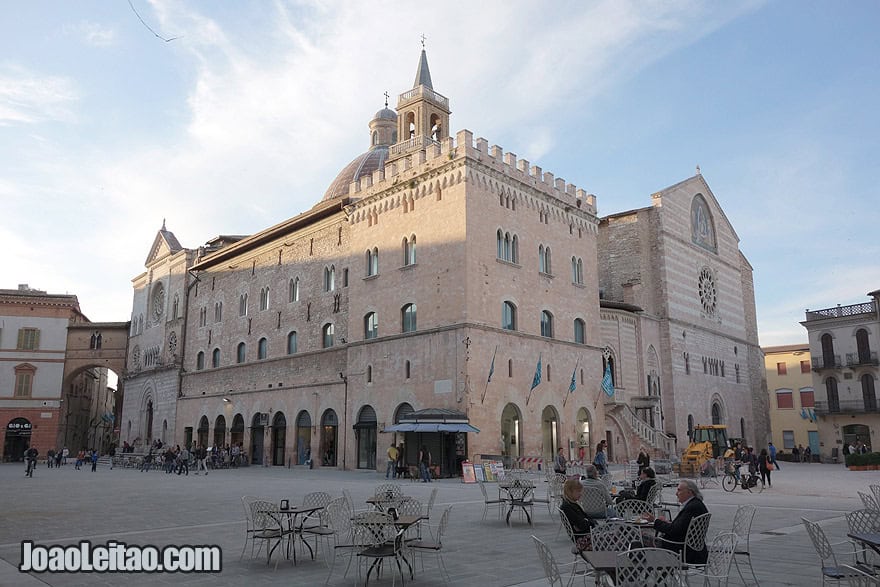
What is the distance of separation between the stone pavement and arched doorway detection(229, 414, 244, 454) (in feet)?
56.9

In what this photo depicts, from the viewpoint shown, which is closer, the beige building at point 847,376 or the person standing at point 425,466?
the person standing at point 425,466

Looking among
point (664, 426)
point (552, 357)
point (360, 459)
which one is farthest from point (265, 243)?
point (664, 426)

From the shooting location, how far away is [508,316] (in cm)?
2842

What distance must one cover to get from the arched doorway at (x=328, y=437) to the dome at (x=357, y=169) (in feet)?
64.4

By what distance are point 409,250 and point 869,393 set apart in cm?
3321

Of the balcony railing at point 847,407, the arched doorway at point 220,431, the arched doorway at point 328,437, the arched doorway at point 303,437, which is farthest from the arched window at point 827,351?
the arched doorway at point 220,431

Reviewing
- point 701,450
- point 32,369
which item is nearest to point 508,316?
point 701,450

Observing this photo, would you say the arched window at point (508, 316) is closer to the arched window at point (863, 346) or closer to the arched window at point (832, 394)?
the arched window at point (832, 394)

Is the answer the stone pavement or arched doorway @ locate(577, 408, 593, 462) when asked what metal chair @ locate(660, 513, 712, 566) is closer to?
the stone pavement

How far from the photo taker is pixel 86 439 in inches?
2677

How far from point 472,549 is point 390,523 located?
278 centimetres

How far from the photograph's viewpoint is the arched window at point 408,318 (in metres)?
28.7

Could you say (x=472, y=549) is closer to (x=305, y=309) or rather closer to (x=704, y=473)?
(x=704, y=473)

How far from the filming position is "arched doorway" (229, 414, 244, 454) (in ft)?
130
